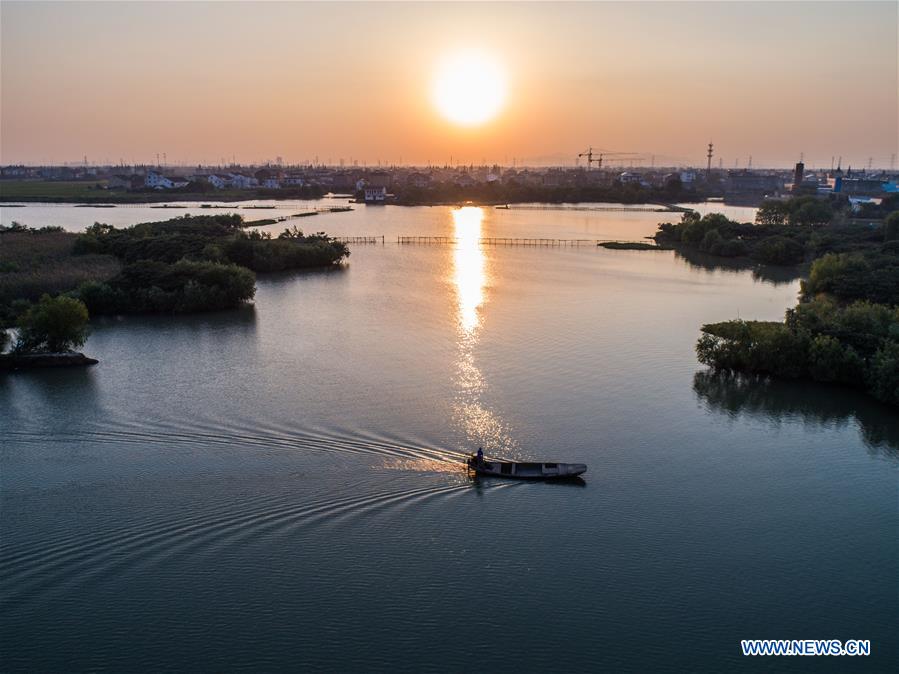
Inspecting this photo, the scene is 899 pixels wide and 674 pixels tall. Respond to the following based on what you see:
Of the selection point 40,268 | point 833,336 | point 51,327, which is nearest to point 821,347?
point 833,336

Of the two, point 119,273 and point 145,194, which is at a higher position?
point 145,194

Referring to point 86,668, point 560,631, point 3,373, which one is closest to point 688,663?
point 560,631

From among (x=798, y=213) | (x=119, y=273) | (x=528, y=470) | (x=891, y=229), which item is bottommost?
(x=528, y=470)

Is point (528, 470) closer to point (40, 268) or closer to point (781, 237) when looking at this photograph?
point (40, 268)

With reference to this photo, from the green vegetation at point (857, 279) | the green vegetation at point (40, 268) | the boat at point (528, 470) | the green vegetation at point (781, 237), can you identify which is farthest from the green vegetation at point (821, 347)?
the green vegetation at point (40, 268)

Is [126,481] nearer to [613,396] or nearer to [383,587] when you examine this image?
[383,587]

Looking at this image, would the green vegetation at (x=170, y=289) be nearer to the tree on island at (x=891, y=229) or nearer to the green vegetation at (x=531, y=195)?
the tree on island at (x=891, y=229)

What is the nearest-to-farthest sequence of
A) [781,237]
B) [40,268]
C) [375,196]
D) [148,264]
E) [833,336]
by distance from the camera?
[833,336] → [148,264] → [40,268] → [781,237] → [375,196]
